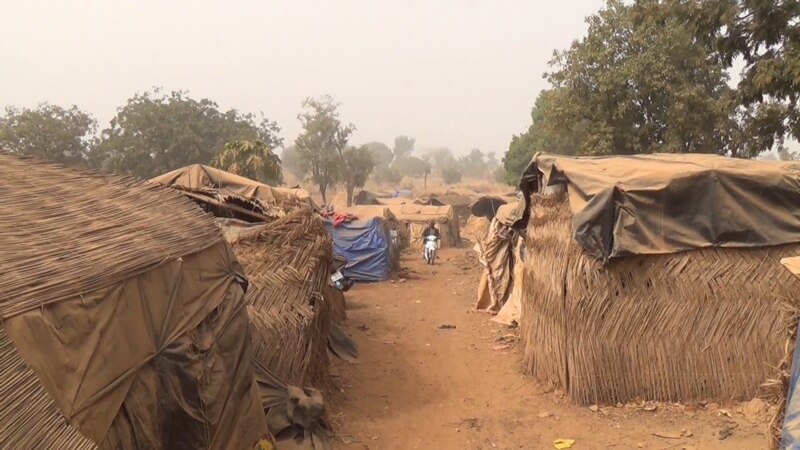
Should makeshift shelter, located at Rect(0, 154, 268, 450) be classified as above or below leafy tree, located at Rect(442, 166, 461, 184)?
above

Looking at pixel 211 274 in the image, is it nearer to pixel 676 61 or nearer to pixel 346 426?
pixel 346 426

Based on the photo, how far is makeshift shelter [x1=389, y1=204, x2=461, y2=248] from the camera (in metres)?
26.7

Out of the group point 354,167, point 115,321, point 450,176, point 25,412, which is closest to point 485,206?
point 354,167

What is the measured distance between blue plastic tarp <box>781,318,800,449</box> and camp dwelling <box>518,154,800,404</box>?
2.83 meters

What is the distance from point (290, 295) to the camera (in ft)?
21.6

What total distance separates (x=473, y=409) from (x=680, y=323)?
2.53 metres

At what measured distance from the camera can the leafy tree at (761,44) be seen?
10.0 meters

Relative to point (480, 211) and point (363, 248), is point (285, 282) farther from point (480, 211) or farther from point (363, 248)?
point (480, 211)

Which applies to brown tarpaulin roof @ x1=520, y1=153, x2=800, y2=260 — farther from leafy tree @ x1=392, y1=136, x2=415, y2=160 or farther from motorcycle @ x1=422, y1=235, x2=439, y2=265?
leafy tree @ x1=392, y1=136, x2=415, y2=160

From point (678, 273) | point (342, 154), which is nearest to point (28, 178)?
point (678, 273)

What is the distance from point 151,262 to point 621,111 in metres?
16.8

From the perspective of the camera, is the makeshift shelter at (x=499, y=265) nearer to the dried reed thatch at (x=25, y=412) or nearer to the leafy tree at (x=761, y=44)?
the leafy tree at (x=761, y=44)

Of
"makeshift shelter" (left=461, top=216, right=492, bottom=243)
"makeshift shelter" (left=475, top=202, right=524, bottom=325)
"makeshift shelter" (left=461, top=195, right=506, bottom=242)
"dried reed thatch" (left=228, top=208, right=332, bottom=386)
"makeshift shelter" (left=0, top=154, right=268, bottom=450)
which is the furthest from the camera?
"makeshift shelter" (left=461, top=195, right=506, bottom=242)

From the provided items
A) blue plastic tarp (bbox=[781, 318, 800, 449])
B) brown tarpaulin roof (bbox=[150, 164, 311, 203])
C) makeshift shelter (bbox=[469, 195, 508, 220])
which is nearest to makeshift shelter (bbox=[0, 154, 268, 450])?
blue plastic tarp (bbox=[781, 318, 800, 449])
